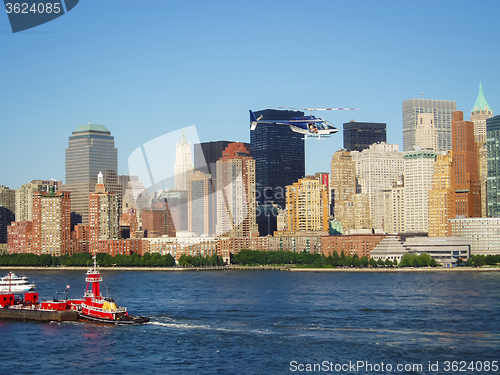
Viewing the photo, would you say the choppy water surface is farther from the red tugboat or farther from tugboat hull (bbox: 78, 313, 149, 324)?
the red tugboat

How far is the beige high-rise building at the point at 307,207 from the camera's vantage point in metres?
185

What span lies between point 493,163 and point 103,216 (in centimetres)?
10368

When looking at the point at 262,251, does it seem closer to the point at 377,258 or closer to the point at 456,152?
the point at 377,258

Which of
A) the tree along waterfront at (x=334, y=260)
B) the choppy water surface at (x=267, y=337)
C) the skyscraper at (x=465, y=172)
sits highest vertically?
the skyscraper at (x=465, y=172)

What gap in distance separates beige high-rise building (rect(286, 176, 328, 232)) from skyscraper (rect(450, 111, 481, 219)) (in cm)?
3230

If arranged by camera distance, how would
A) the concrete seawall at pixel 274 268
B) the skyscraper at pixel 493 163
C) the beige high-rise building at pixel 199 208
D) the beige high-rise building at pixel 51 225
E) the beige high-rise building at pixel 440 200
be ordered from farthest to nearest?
the beige high-rise building at pixel 199 208, the skyscraper at pixel 493 163, the beige high-rise building at pixel 51 225, the beige high-rise building at pixel 440 200, the concrete seawall at pixel 274 268

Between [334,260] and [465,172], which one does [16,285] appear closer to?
[334,260]

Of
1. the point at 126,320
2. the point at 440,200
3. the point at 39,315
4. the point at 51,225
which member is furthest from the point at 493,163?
the point at 39,315

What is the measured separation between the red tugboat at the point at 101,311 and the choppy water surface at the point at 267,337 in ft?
2.87

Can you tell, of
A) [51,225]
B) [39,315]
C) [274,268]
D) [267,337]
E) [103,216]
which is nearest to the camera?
[267,337]

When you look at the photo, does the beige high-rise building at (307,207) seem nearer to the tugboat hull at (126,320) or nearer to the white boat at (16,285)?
the white boat at (16,285)

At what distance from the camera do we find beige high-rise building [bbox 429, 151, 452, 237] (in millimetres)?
174250

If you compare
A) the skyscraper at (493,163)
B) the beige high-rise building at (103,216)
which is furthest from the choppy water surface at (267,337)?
the skyscraper at (493,163)

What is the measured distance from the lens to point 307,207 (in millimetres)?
186750
